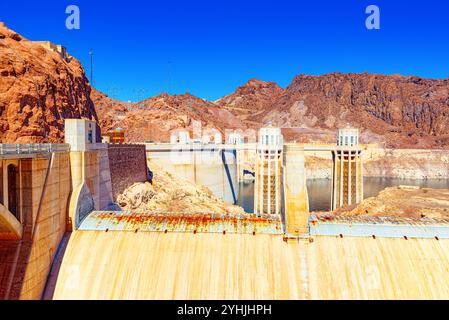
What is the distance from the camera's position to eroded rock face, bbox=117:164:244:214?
39781mm

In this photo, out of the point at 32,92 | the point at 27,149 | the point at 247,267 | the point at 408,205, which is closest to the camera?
the point at 27,149

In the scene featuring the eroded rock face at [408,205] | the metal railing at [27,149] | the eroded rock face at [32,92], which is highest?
the eroded rock face at [32,92]

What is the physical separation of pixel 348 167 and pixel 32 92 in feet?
180

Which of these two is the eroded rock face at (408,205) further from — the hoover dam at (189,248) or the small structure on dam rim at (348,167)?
the hoover dam at (189,248)

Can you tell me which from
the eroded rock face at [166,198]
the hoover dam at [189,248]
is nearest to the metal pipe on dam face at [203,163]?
the eroded rock face at [166,198]

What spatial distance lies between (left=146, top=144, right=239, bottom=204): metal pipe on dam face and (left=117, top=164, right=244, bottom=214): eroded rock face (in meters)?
2.53

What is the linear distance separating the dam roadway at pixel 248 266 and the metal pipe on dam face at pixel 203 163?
38780 mm

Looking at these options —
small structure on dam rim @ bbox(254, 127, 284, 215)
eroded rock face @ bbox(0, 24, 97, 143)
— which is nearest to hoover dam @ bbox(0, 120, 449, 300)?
eroded rock face @ bbox(0, 24, 97, 143)

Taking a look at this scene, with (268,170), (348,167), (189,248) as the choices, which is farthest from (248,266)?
(348,167)

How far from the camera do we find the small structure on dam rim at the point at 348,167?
74250mm

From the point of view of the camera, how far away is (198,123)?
13462 cm

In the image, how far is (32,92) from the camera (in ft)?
134

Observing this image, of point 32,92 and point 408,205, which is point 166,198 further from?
point 408,205
